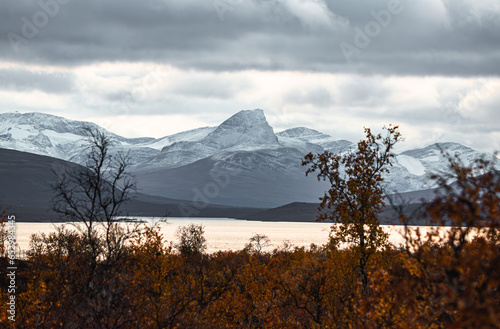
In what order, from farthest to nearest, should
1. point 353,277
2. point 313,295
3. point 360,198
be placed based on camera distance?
point 353,277 < point 313,295 < point 360,198

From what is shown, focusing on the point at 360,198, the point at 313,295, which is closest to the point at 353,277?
the point at 313,295

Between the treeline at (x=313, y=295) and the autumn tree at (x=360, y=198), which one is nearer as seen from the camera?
the treeline at (x=313, y=295)

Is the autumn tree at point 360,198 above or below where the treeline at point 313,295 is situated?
above

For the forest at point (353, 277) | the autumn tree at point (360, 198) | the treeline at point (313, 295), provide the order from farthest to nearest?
the autumn tree at point (360, 198) → the forest at point (353, 277) → the treeline at point (313, 295)

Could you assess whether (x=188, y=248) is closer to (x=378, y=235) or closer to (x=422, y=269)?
(x=378, y=235)

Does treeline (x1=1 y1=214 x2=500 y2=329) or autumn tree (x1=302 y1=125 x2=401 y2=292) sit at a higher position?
autumn tree (x1=302 y1=125 x2=401 y2=292)

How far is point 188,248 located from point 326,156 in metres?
69.0

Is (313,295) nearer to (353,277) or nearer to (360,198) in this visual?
(353,277)

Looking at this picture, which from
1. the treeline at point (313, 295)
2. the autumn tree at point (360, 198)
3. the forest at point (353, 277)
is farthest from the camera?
the autumn tree at point (360, 198)

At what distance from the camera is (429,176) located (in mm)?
14211

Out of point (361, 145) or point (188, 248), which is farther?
point (188, 248)

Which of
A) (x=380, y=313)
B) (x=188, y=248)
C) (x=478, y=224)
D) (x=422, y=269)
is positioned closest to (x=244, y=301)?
(x=380, y=313)

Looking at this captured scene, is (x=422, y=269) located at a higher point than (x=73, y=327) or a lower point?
higher

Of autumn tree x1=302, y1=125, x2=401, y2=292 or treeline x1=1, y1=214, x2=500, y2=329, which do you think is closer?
treeline x1=1, y1=214, x2=500, y2=329
